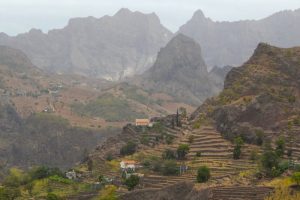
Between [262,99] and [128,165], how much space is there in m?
29.9

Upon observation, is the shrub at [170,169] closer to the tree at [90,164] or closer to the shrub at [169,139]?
the shrub at [169,139]

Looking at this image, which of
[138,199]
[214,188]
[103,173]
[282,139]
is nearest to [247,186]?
[214,188]

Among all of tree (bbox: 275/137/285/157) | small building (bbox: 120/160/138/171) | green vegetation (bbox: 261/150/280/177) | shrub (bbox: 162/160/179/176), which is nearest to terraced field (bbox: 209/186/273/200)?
green vegetation (bbox: 261/150/280/177)

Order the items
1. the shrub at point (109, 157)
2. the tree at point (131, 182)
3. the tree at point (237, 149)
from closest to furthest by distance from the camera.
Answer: the tree at point (131, 182) → the tree at point (237, 149) → the shrub at point (109, 157)

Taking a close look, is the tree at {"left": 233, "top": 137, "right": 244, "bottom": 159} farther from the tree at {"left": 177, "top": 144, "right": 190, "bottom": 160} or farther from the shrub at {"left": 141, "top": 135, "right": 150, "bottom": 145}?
the shrub at {"left": 141, "top": 135, "right": 150, "bottom": 145}

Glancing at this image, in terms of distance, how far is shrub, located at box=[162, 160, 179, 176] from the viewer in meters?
99.7

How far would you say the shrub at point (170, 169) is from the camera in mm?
99662

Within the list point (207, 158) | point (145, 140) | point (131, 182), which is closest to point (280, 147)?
point (207, 158)

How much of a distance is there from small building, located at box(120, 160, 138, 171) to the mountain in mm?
18644

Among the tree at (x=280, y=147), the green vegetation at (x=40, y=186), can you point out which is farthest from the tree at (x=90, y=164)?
the tree at (x=280, y=147)

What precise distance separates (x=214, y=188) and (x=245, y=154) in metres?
30.3

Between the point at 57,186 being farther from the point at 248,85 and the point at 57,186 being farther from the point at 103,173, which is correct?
the point at 248,85

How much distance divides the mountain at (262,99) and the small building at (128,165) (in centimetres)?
1864

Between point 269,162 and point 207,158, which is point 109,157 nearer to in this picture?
point 207,158
